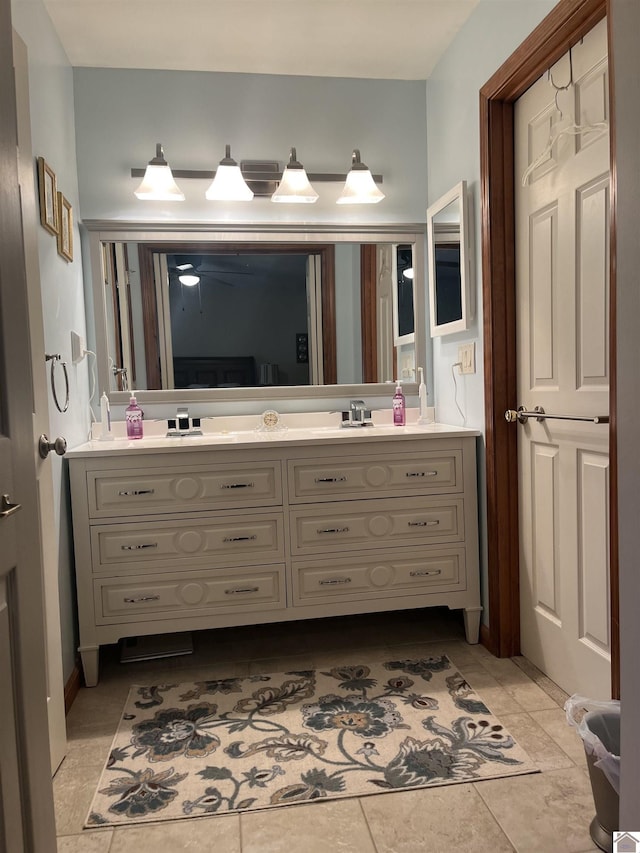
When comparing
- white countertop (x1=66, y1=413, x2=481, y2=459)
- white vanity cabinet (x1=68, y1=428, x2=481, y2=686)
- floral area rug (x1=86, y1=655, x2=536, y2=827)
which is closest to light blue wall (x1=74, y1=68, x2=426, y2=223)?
white countertop (x1=66, y1=413, x2=481, y2=459)

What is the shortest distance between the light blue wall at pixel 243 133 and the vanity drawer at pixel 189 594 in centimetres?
158

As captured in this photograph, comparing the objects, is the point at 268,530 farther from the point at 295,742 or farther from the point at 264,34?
the point at 264,34

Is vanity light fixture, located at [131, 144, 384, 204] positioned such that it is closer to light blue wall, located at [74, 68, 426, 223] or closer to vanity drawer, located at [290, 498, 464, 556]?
light blue wall, located at [74, 68, 426, 223]

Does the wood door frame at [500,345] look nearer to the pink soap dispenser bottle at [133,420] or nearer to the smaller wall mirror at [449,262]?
the smaller wall mirror at [449,262]

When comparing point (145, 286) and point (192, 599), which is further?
point (145, 286)

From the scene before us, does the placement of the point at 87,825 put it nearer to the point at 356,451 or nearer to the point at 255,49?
the point at 356,451

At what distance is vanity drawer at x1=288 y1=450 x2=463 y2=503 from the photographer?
7.49 feet

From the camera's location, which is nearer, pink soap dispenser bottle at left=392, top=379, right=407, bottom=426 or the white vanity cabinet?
the white vanity cabinet

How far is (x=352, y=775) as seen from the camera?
1.65 m

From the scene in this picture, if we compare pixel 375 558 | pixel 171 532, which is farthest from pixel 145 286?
pixel 375 558

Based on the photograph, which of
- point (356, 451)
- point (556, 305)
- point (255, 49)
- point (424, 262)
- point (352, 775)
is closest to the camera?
point (352, 775)

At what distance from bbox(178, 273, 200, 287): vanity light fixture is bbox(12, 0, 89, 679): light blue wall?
1.43 feet

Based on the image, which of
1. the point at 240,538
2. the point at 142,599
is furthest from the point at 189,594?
the point at 240,538

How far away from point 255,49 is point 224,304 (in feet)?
3.49
